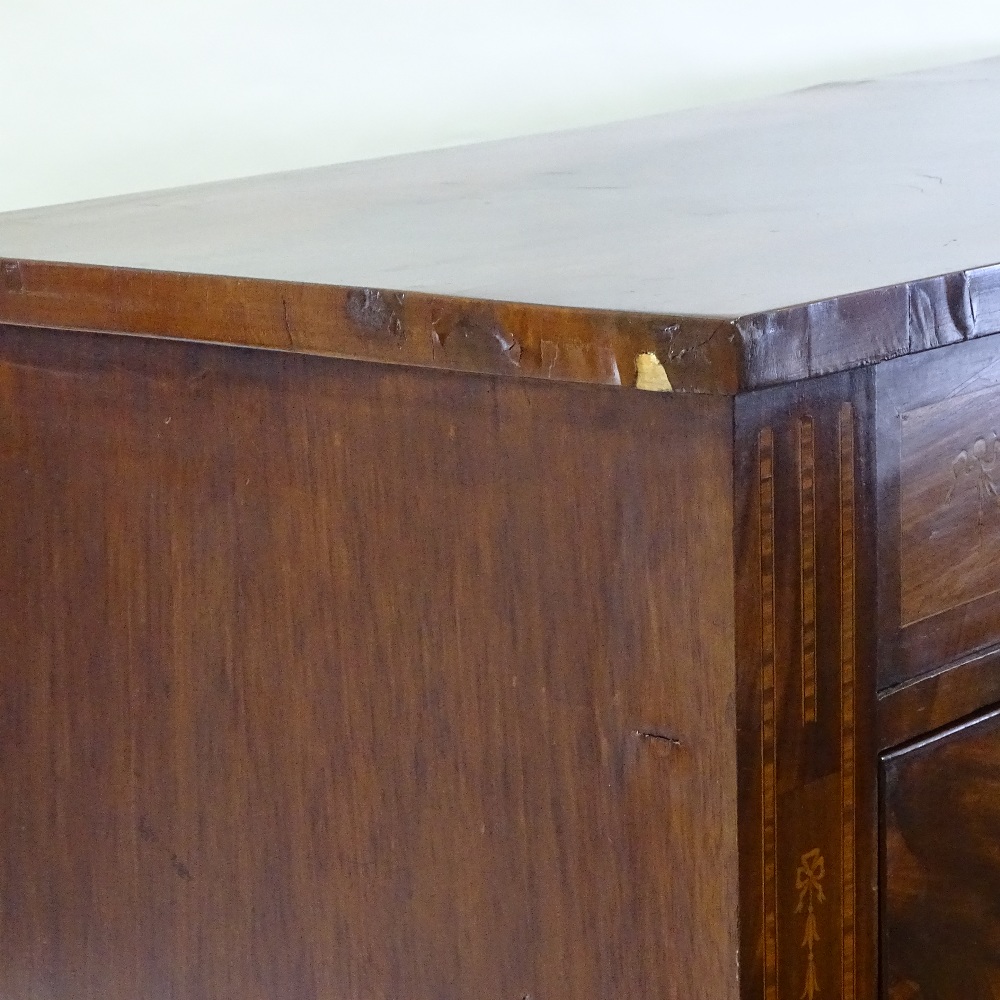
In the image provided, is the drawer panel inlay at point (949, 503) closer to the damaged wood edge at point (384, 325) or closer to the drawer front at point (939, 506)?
the drawer front at point (939, 506)

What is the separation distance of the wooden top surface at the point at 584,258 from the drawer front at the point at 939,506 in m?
0.04

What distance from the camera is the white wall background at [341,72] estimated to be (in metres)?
1.15

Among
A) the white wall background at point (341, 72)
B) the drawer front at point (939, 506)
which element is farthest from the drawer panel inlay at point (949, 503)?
the white wall background at point (341, 72)

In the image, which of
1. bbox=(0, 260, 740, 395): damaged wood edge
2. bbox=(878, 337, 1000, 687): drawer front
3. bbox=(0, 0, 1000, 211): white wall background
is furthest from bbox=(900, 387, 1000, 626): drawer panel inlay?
bbox=(0, 0, 1000, 211): white wall background

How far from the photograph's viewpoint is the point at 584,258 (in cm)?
59

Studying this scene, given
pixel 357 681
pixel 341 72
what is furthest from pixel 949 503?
pixel 341 72

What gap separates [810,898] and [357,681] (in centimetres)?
18

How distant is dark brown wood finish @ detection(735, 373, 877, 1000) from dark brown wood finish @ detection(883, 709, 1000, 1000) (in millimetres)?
17

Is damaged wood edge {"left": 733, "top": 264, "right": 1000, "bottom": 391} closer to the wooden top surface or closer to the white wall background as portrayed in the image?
the wooden top surface

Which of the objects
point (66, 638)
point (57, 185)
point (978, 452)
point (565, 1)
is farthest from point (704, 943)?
point (565, 1)

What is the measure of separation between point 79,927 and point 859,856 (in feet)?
1.22

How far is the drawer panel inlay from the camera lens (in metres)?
0.57

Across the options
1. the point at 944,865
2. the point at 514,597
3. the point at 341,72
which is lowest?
the point at 944,865

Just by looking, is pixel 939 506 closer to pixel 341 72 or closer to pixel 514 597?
pixel 514 597
